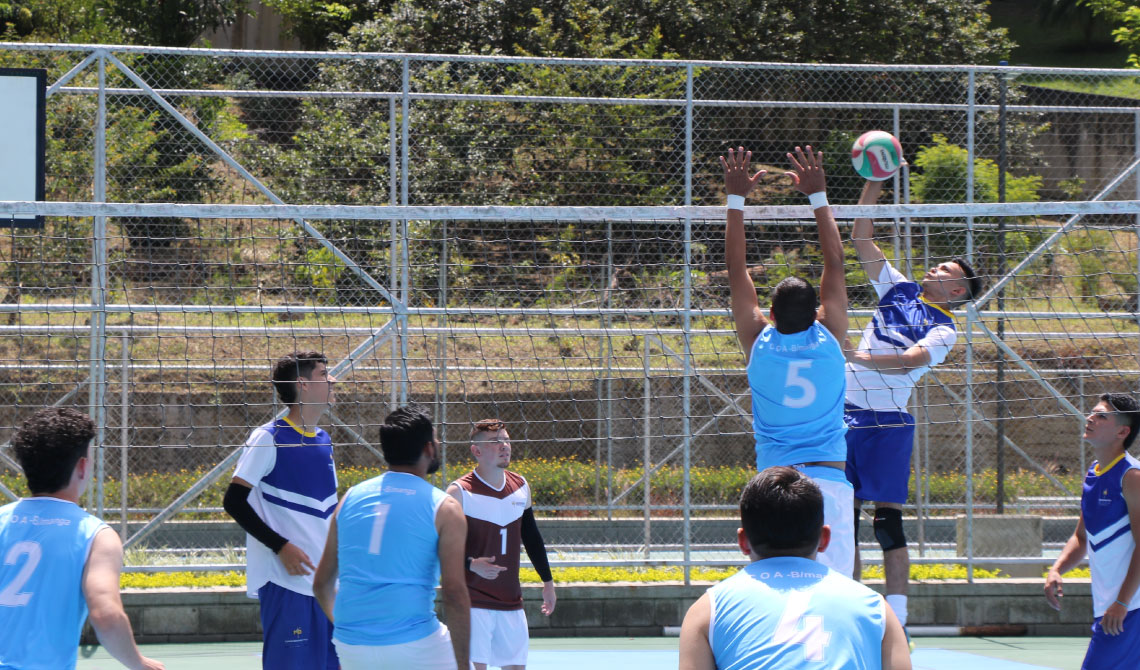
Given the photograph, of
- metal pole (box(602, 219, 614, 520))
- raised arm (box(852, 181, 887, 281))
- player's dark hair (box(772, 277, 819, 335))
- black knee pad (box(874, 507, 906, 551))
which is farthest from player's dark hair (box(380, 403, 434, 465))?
black knee pad (box(874, 507, 906, 551))

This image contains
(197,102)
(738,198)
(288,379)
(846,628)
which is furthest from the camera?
(197,102)

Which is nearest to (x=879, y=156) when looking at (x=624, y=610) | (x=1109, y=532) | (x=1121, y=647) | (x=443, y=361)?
(x=1109, y=532)

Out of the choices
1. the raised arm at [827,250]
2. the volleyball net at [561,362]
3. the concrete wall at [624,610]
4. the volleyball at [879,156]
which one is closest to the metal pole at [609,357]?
the volleyball net at [561,362]

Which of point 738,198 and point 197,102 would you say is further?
point 197,102

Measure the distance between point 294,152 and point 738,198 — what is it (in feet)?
22.6

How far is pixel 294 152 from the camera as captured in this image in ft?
34.7

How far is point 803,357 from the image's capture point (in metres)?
4.57

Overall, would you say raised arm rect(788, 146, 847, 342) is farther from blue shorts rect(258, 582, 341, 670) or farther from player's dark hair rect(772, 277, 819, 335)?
blue shorts rect(258, 582, 341, 670)

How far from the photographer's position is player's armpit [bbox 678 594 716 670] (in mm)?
2537

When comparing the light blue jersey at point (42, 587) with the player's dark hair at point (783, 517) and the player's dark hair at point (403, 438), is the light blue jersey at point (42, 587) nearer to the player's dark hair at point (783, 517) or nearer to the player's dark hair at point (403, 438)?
the player's dark hair at point (403, 438)

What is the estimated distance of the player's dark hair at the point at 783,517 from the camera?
2.66 m

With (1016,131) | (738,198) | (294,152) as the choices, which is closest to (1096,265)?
(1016,131)

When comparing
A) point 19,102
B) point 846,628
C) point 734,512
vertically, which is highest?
point 19,102

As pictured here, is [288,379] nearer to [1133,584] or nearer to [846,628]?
[846,628]
